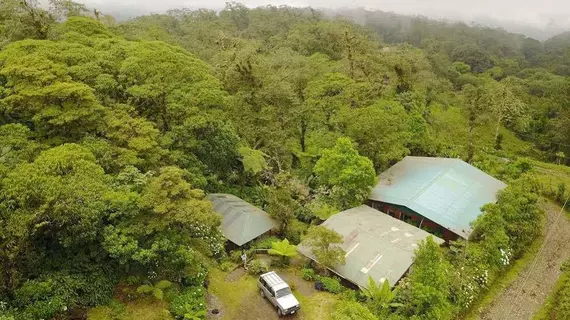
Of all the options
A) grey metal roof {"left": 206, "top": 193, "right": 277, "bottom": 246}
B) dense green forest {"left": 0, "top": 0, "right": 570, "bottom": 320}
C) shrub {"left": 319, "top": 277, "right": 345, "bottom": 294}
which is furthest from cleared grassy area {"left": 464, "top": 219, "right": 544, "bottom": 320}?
grey metal roof {"left": 206, "top": 193, "right": 277, "bottom": 246}

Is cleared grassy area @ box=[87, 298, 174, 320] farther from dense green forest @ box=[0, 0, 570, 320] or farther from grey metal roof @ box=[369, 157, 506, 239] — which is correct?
grey metal roof @ box=[369, 157, 506, 239]

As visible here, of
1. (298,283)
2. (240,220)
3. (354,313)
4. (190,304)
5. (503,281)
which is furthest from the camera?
(240,220)

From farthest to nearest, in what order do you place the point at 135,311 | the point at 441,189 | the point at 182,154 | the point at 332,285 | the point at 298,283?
the point at 441,189 < the point at 182,154 < the point at 298,283 < the point at 332,285 < the point at 135,311

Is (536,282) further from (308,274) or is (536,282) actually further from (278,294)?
(278,294)

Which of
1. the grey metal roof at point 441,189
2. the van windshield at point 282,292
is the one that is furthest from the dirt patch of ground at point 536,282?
the van windshield at point 282,292

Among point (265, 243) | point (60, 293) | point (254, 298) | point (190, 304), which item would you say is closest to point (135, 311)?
point (190, 304)

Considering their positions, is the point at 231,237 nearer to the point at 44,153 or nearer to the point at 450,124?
the point at 44,153
